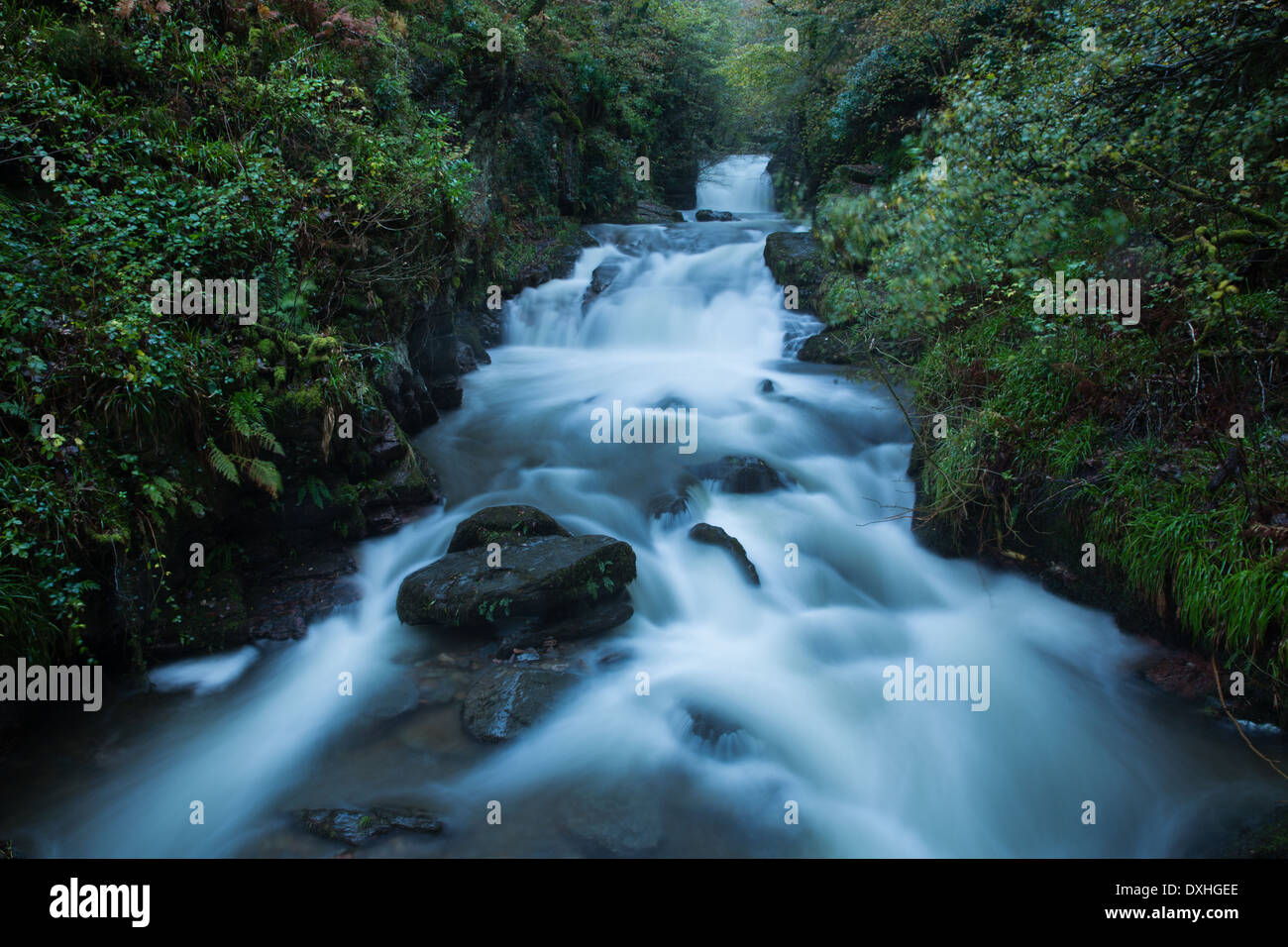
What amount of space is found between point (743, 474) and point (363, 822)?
17.0ft

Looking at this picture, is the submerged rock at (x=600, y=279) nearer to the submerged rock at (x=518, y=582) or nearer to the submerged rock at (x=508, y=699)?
the submerged rock at (x=518, y=582)

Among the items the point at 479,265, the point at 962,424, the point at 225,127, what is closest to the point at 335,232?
the point at 225,127

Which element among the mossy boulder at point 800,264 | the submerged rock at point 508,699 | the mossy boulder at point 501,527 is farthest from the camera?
the mossy boulder at point 800,264

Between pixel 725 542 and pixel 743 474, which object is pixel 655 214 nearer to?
pixel 743 474

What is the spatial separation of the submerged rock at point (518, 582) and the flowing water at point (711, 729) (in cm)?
32

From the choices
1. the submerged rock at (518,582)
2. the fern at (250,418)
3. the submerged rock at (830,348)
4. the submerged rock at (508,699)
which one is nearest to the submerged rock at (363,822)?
the submerged rock at (508,699)

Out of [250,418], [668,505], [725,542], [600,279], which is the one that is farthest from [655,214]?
[250,418]

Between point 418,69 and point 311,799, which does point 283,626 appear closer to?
point 311,799

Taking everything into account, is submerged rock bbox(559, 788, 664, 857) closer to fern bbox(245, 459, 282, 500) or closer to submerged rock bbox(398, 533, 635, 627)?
submerged rock bbox(398, 533, 635, 627)

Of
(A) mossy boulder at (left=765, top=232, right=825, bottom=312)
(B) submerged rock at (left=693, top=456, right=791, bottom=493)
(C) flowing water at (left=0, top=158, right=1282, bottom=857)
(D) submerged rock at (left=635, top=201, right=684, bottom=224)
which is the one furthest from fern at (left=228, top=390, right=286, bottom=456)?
(D) submerged rock at (left=635, top=201, right=684, bottom=224)

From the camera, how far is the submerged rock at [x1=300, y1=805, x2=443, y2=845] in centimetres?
403

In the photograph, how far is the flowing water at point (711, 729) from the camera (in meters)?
4.26

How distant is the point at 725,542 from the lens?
Result: 684 centimetres

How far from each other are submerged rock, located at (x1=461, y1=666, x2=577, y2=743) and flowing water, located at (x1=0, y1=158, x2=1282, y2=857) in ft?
0.41
